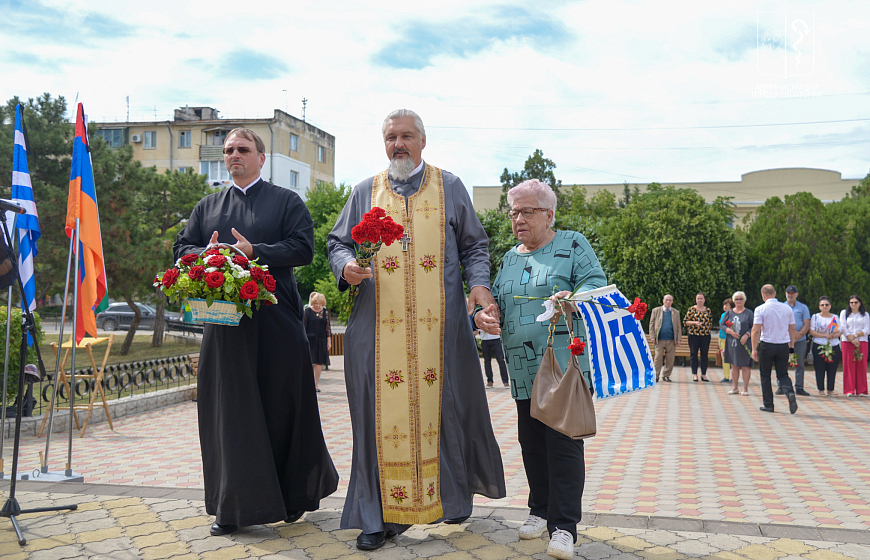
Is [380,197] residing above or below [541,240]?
above

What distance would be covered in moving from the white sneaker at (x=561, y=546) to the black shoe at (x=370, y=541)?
2.88 feet

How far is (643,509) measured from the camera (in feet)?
15.8

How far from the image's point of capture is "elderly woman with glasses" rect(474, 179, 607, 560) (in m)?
3.73

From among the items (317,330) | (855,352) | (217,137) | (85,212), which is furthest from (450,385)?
(217,137)

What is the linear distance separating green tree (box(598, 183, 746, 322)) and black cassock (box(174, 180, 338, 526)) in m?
16.3

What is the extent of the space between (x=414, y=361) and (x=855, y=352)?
37.7 feet

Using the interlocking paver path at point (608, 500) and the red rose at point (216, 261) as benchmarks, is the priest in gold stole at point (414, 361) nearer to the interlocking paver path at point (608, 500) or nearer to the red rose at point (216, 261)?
the interlocking paver path at point (608, 500)

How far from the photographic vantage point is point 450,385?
4031mm

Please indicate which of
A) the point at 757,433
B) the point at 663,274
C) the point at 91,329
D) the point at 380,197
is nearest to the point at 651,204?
the point at 663,274

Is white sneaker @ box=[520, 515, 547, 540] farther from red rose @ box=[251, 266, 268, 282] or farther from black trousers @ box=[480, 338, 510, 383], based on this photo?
black trousers @ box=[480, 338, 510, 383]

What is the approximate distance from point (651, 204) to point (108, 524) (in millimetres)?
19037

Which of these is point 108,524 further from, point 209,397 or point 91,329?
point 91,329

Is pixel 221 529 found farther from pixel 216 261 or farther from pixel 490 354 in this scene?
pixel 490 354

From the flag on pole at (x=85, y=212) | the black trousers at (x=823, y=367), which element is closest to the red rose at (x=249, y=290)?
the flag on pole at (x=85, y=212)
